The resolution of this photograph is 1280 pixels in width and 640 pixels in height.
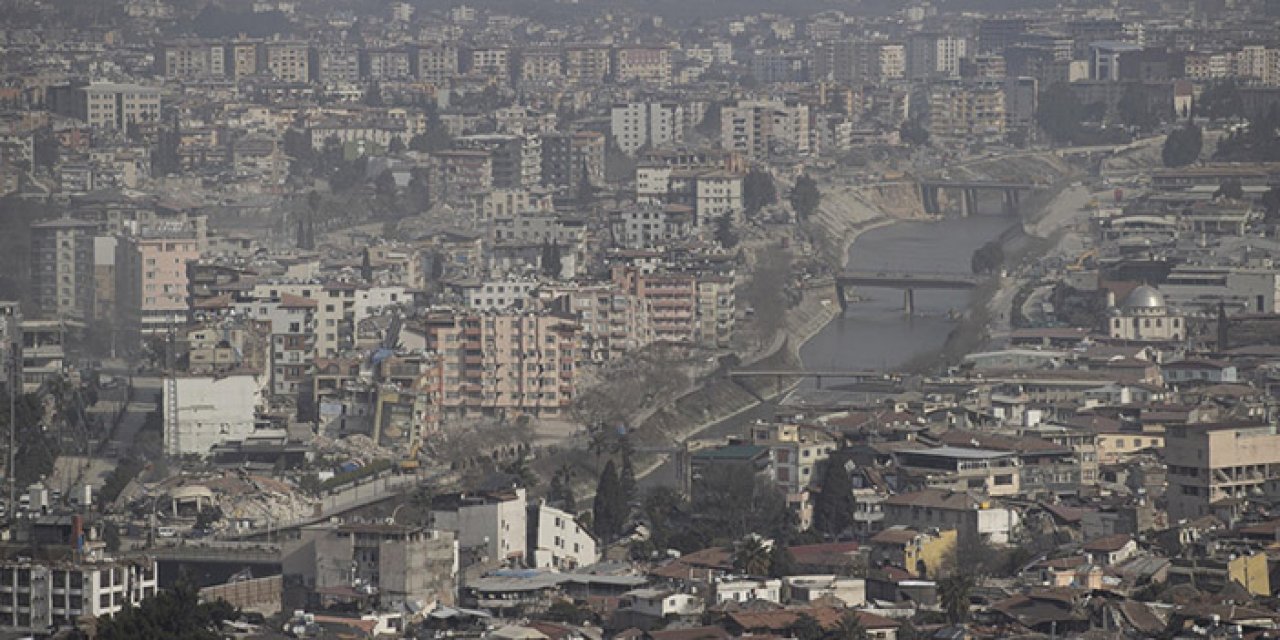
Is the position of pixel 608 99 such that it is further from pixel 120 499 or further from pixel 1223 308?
pixel 120 499

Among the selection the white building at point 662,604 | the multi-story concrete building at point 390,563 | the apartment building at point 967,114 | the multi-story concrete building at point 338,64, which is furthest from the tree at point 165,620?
the multi-story concrete building at point 338,64

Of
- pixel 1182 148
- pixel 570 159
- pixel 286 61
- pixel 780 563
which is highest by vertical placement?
pixel 286 61

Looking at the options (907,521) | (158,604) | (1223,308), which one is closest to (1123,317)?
(1223,308)

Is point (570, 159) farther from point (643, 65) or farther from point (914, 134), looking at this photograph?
point (643, 65)

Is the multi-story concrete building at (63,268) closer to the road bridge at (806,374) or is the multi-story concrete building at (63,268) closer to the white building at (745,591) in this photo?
the road bridge at (806,374)

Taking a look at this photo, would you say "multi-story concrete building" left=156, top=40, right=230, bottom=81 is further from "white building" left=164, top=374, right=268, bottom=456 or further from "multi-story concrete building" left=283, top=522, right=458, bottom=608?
"multi-story concrete building" left=283, top=522, right=458, bottom=608

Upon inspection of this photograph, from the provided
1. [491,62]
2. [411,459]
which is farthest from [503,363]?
[491,62]
